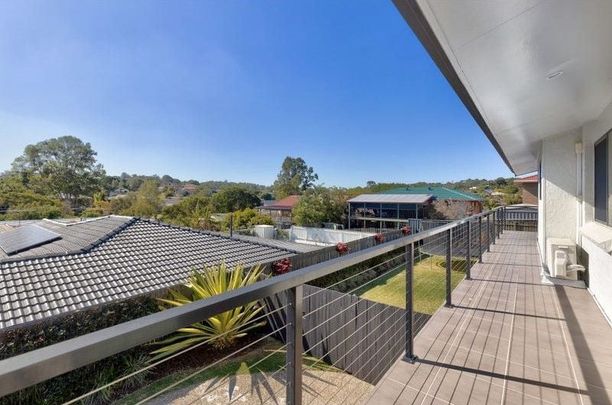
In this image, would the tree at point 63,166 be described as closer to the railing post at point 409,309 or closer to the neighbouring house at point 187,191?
the neighbouring house at point 187,191

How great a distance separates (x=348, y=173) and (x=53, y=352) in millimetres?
46772

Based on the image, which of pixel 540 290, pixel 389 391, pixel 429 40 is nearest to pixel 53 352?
pixel 389 391

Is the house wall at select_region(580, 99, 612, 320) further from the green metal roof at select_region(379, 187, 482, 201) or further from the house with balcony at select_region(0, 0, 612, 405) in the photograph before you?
the green metal roof at select_region(379, 187, 482, 201)

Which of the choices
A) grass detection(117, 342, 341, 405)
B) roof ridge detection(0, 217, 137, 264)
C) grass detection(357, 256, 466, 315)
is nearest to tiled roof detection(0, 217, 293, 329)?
roof ridge detection(0, 217, 137, 264)

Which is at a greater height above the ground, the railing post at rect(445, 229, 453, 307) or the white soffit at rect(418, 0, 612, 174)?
the white soffit at rect(418, 0, 612, 174)

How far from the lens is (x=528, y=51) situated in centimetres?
211

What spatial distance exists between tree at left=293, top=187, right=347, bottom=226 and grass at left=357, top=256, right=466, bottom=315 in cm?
1245

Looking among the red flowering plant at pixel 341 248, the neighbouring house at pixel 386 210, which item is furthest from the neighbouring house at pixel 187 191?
the red flowering plant at pixel 341 248

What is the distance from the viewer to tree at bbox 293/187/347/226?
24.3 metres

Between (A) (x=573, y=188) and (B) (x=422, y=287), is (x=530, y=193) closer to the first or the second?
(B) (x=422, y=287)

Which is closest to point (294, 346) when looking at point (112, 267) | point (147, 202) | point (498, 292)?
point (498, 292)

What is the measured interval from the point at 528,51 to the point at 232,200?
127ft

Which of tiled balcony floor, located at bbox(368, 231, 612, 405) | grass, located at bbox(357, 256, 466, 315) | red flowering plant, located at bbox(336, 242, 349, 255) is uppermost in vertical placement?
tiled balcony floor, located at bbox(368, 231, 612, 405)

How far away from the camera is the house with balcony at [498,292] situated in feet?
4.01
